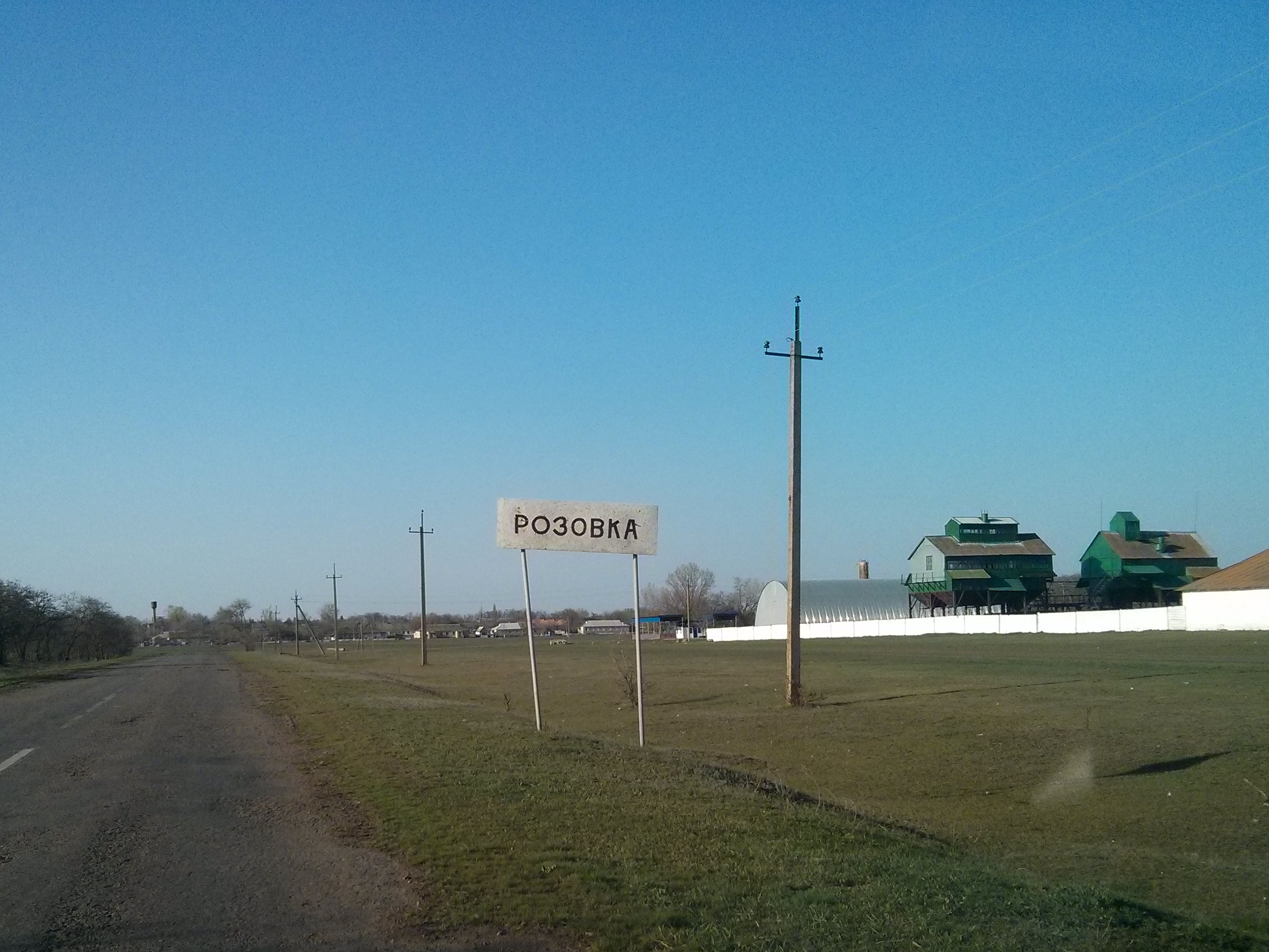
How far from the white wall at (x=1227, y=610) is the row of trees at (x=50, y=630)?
248 ft

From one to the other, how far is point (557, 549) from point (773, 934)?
10.1m

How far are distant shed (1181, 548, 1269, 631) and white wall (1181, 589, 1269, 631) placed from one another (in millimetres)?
21

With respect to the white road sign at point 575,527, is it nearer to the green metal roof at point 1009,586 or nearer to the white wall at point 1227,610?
the white wall at point 1227,610

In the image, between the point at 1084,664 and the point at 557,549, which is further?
the point at 1084,664

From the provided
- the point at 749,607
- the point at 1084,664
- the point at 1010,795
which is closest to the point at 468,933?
the point at 1010,795

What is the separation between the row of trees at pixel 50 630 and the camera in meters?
78.1

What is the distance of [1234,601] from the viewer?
4753 cm

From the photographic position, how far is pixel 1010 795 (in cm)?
1312

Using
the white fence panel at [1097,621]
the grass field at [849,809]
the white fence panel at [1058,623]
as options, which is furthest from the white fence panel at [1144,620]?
the grass field at [849,809]

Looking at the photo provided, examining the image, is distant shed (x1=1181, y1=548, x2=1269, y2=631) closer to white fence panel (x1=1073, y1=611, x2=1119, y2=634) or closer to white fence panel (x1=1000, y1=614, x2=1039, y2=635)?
white fence panel (x1=1073, y1=611, x2=1119, y2=634)

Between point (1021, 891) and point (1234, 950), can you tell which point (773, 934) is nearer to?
point (1021, 891)

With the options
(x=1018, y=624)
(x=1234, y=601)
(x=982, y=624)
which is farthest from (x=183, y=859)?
(x=982, y=624)

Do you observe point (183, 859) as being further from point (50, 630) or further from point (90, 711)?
point (50, 630)

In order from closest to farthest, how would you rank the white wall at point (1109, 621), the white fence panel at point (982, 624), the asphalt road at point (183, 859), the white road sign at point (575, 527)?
1. the asphalt road at point (183, 859)
2. the white road sign at point (575, 527)
3. the white wall at point (1109, 621)
4. the white fence panel at point (982, 624)
